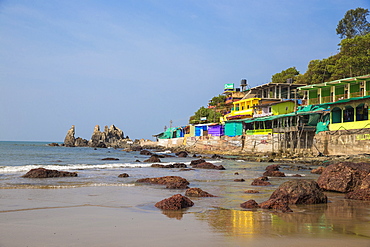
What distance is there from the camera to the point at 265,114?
58.1m

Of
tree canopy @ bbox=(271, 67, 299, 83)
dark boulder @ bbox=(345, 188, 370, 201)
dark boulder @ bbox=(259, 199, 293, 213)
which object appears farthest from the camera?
tree canopy @ bbox=(271, 67, 299, 83)

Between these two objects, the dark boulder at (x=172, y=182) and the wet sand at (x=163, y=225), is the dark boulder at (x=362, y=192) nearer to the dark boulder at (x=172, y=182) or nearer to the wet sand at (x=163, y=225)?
the wet sand at (x=163, y=225)

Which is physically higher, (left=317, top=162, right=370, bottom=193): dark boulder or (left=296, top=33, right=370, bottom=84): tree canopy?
(left=296, top=33, right=370, bottom=84): tree canopy

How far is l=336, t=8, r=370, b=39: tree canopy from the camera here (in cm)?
6801

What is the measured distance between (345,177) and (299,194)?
12.3 feet

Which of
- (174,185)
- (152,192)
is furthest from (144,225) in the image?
(174,185)

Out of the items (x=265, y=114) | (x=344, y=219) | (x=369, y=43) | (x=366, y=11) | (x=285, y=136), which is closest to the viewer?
(x=344, y=219)

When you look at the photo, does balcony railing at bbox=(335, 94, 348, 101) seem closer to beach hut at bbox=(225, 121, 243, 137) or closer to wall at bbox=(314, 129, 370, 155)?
wall at bbox=(314, 129, 370, 155)

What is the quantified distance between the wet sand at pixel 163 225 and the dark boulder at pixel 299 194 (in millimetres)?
418

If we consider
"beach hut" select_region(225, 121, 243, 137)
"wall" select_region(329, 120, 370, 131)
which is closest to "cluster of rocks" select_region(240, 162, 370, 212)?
"wall" select_region(329, 120, 370, 131)

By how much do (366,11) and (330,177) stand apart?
6738 centimetres

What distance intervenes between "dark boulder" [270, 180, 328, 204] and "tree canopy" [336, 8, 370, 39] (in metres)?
66.9

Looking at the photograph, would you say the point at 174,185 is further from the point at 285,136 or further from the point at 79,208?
the point at 285,136

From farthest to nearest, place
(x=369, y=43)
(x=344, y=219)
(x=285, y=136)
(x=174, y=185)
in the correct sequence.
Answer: (x=369, y=43)
(x=285, y=136)
(x=174, y=185)
(x=344, y=219)
